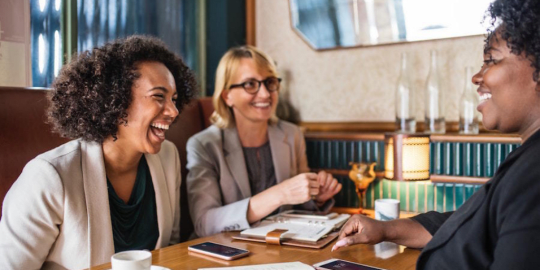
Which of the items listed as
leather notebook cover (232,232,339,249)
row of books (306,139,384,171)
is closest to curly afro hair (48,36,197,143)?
leather notebook cover (232,232,339,249)

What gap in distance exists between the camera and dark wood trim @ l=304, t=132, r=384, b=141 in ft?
8.95

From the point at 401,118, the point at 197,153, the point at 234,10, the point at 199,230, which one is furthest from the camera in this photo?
the point at 234,10

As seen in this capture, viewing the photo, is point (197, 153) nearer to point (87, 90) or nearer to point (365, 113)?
point (87, 90)

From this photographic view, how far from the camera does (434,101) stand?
2.71 meters

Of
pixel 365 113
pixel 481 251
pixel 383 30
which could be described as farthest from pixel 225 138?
pixel 481 251

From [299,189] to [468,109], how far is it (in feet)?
3.94

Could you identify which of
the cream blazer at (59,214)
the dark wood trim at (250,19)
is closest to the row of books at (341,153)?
the dark wood trim at (250,19)

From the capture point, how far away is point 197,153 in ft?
7.58

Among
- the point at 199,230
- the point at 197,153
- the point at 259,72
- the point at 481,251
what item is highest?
the point at 259,72

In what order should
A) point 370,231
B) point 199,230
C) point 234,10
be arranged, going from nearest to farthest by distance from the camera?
point 370,231 → point 199,230 → point 234,10

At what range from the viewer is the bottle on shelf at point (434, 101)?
2.70 metres

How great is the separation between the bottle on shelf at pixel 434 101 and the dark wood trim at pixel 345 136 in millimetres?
300

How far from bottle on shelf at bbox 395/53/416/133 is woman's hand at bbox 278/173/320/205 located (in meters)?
0.98

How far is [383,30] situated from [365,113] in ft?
1.74
